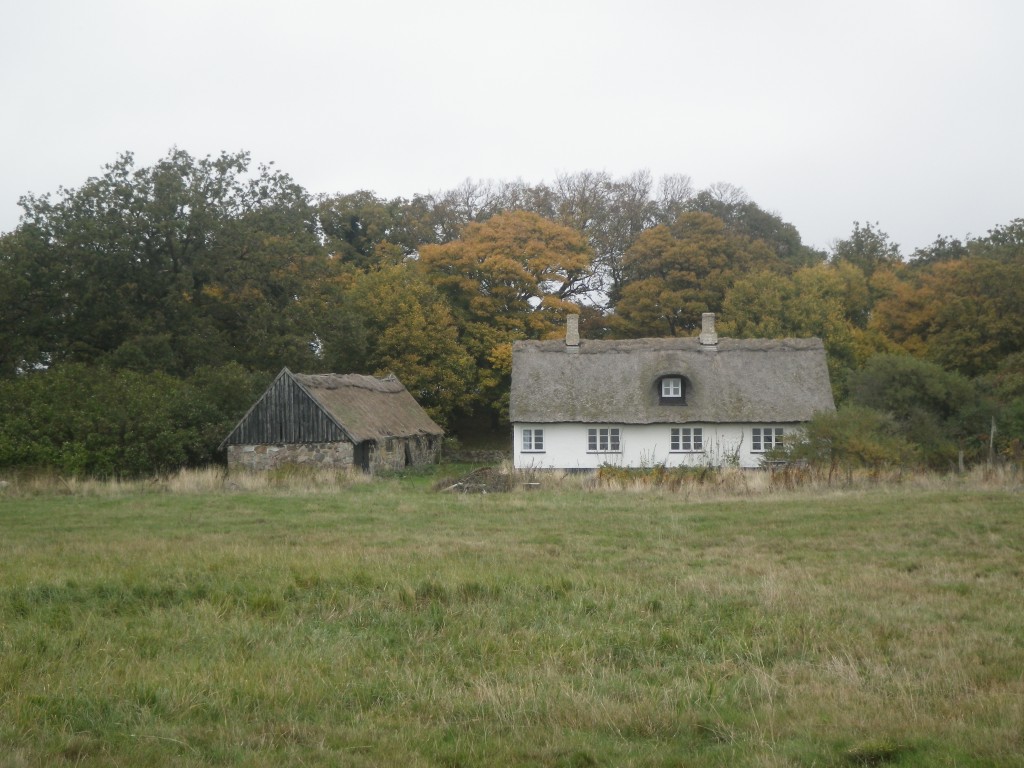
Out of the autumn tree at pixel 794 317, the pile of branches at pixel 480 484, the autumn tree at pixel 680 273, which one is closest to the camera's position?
the pile of branches at pixel 480 484

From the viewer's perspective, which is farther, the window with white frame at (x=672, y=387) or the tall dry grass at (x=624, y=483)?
the window with white frame at (x=672, y=387)

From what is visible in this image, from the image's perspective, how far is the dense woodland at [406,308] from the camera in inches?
1220

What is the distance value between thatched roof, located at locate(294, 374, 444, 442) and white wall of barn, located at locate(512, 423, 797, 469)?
187 inches

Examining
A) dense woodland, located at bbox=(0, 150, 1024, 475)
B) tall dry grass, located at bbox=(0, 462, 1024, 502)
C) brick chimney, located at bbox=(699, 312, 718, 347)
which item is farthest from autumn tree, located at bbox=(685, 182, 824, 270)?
tall dry grass, located at bbox=(0, 462, 1024, 502)

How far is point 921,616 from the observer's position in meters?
9.27

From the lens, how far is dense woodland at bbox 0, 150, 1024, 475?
102ft

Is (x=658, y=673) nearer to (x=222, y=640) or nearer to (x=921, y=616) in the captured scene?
(x=921, y=616)

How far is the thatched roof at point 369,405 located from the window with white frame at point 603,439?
272 inches

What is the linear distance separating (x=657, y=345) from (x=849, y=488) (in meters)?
18.5

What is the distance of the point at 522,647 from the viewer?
8.40 metres

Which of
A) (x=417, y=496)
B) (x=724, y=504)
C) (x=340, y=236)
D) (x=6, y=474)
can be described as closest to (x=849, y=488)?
(x=724, y=504)

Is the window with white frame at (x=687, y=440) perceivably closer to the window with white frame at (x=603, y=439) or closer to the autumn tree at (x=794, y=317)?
the window with white frame at (x=603, y=439)

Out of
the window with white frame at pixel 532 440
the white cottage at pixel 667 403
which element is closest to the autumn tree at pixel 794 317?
the white cottage at pixel 667 403

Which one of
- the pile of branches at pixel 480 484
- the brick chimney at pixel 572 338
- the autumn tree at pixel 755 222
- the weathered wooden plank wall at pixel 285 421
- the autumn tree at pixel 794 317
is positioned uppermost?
Answer: the autumn tree at pixel 755 222
